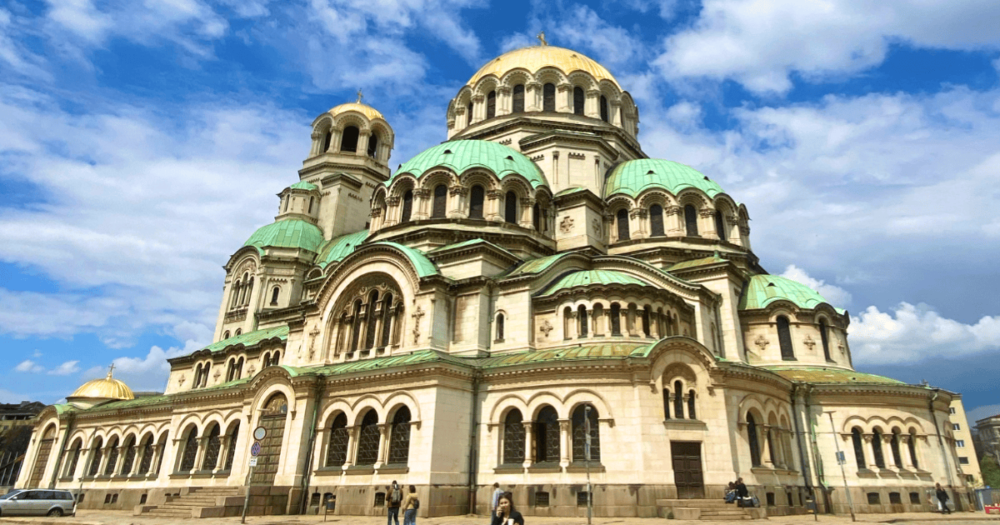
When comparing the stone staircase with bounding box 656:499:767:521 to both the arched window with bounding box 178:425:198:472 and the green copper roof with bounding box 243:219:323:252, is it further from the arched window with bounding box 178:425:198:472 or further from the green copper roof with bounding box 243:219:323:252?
the green copper roof with bounding box 243:219:323:252

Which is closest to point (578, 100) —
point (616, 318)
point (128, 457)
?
point (616, 318)

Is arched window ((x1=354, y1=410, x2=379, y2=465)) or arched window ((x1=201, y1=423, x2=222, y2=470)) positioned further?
arched window ((x1=201, y1=423, x2=222, y2=470))

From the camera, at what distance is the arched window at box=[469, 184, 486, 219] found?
104ft

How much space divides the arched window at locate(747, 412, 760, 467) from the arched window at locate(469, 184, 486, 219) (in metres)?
15.2

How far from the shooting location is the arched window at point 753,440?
910 inches

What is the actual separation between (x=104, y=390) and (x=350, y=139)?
24.9 meters

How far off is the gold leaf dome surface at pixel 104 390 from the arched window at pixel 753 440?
41419mm

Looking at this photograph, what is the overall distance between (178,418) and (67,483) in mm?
11374

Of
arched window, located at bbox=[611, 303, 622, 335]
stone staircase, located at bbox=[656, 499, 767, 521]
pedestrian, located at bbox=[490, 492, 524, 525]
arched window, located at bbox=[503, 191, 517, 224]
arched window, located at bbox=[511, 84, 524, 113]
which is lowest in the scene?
pedestrian, located at bbox=[490, 492, 524, 525]

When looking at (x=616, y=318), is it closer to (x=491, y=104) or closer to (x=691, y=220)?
(x=691, y=220)

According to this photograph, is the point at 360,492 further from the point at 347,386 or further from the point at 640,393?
the point at 640,393

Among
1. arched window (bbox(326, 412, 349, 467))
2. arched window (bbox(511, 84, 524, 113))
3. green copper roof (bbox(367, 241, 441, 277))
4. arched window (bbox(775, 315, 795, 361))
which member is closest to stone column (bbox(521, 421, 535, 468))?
arched window (bbox(326, 412, 349, 467))

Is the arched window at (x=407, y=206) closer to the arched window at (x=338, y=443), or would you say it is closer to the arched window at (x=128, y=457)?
the arched window at (x=338, y=443)

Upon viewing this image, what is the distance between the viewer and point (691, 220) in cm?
3431
